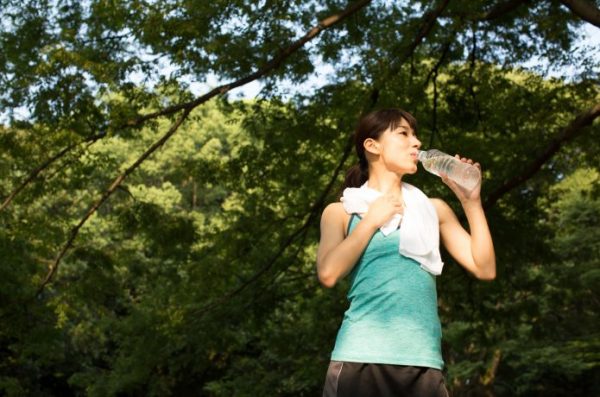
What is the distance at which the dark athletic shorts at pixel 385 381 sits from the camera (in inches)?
90.3

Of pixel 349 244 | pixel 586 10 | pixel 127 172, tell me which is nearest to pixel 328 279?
pixel 349 244

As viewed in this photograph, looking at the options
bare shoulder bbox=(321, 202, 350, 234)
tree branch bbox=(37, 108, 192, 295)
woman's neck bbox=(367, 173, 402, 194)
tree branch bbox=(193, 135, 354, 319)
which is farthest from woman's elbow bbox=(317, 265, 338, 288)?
tree branch bbox=(193, 135, 354, 319)

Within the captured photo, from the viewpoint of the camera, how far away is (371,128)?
266cm

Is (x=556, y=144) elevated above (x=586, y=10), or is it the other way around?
(x=586, y=10)

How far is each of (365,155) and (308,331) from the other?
1198 centimetres

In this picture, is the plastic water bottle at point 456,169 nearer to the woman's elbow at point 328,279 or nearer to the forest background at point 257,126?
the woman's elbow at point 328,279

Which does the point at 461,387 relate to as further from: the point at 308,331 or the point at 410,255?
the point at 410,255

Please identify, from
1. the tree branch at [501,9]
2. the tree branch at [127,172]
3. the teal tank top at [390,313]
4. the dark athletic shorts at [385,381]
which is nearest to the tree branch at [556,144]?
the tree branch at [501,9]

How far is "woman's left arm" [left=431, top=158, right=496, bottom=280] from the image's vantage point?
2.53 meters

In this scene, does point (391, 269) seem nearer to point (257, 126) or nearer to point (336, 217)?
point (336, 217)

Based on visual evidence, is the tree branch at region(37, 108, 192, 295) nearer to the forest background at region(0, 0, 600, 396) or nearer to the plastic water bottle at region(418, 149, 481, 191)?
the forest background at region(0, 0, 600, 396)

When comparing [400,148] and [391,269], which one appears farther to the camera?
[400,148]

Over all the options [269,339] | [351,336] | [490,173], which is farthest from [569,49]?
[351,336]

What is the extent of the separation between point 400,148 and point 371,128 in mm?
109
